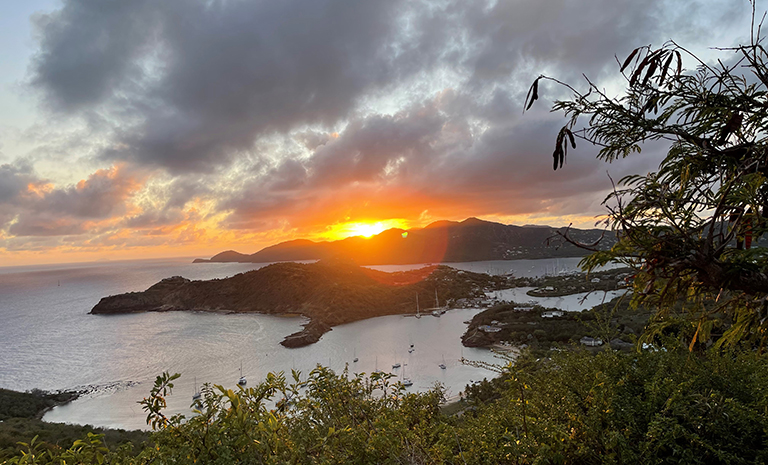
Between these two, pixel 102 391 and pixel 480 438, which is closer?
pixel 480 438

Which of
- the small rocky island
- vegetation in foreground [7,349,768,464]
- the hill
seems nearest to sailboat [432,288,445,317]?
the small rocky island

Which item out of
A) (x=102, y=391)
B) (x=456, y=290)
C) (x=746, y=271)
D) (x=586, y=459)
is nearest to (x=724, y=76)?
(x=746, y=271)

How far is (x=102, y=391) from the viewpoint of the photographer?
33.0 metres

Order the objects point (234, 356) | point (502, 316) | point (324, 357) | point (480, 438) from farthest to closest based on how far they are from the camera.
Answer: point (502, 316)
point (234, 356)
point (324, 357)
point (480, 438)

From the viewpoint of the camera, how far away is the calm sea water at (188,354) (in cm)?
3122

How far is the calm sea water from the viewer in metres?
31.2

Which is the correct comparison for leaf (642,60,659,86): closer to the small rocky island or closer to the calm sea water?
the calm sea water

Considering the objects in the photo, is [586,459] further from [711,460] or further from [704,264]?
[704,264]

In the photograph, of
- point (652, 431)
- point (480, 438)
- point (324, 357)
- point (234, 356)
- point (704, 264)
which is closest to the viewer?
point (704, 264)

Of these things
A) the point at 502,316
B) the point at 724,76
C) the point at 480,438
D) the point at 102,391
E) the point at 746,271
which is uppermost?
the point at 724,76

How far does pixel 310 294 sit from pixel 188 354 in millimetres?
27543

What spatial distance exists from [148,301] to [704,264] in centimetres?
9738

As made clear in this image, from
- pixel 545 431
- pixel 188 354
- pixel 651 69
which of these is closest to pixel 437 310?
pixel 188 354

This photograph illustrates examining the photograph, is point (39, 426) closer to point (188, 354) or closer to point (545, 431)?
point (188, 354)
